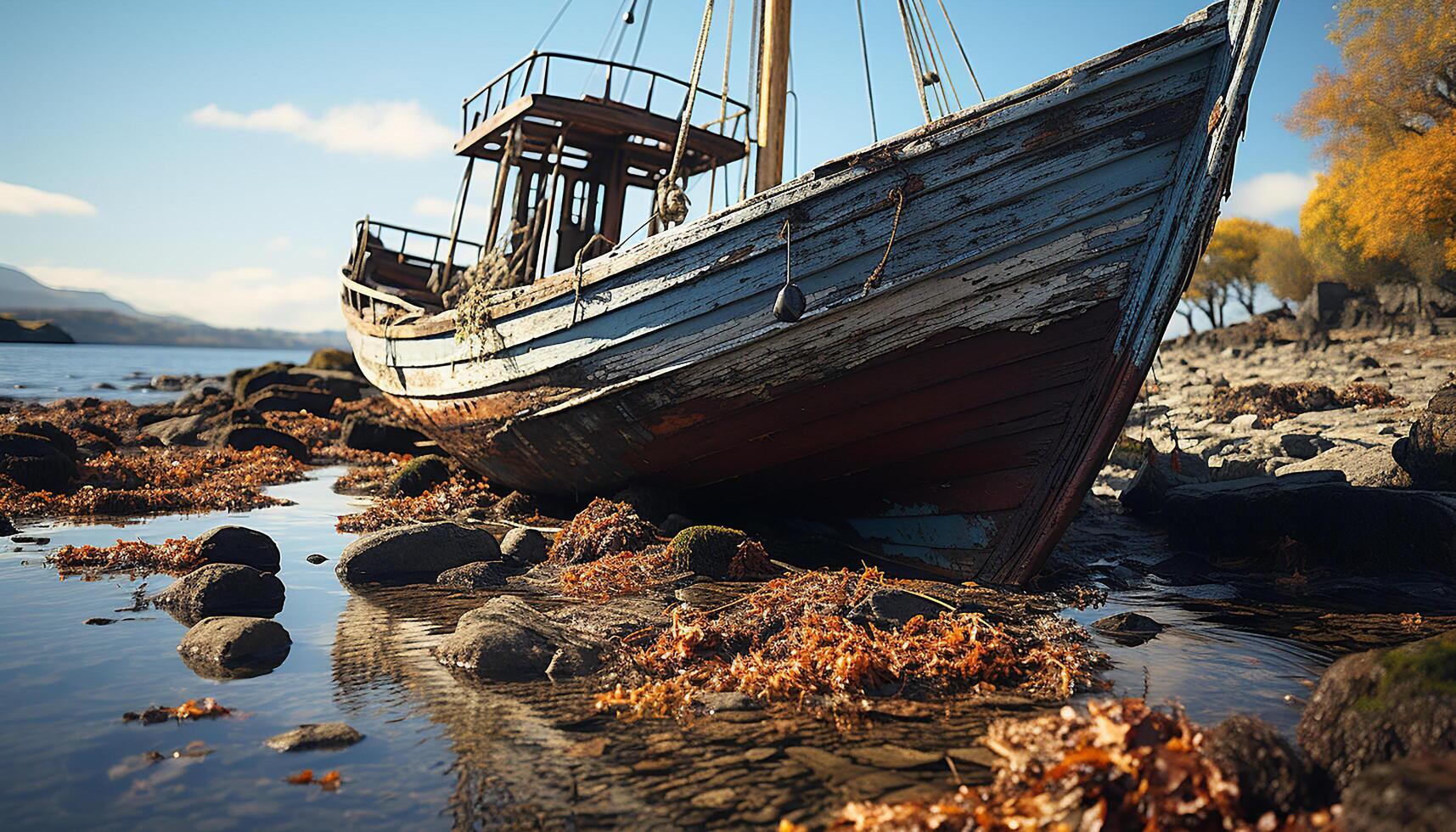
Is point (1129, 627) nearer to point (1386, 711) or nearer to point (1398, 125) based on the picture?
point (1386, 711)

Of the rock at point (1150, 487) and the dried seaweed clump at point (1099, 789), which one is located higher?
the rock at point (1150, 487)

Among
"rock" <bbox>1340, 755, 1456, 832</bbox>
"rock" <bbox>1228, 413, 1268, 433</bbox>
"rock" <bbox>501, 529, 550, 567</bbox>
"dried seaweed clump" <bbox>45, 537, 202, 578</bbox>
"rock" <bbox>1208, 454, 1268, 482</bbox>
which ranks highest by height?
"rock" <bbox>1228, 413, 1268, 433</bbox>

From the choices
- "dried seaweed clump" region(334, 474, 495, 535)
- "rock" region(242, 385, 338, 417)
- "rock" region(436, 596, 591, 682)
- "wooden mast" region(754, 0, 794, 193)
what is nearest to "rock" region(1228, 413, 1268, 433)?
"wooden mast" region(754, 0, 794, 193)

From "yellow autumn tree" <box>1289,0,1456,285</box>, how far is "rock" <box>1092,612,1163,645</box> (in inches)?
1228

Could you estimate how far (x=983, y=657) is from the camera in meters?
5.53

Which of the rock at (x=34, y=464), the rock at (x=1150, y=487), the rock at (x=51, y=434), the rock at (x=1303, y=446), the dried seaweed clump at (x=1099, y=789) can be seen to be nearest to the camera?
the dried seaweed clump at (x=1099, y=789)

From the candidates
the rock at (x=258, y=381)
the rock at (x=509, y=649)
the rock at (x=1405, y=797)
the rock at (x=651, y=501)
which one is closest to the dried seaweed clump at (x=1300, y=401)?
the rock at (x=651, y=501)

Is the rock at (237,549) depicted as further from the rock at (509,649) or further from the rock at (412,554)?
the rock at (509,649)

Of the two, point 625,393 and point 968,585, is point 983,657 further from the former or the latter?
point 625,393

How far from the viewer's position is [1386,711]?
11.6ft

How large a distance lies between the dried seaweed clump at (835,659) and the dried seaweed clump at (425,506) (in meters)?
5.46

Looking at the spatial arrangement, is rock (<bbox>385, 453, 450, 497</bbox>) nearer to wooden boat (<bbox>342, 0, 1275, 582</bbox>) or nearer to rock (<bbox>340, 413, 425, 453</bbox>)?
wooden boat (<bbox>342, 0, 1275, 582</bbox>)

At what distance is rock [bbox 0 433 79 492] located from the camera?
38.8 ft

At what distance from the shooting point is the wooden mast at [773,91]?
9.95 meters
